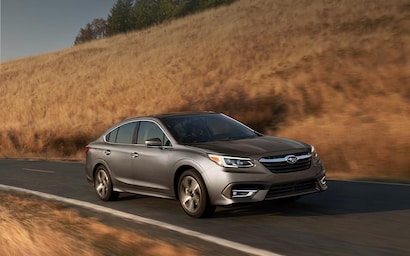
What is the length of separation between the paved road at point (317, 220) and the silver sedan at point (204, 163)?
0.34m

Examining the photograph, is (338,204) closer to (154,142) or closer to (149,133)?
(154,142)

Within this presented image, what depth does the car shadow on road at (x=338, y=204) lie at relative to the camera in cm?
820

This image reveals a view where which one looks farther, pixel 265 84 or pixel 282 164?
pixel 265 84

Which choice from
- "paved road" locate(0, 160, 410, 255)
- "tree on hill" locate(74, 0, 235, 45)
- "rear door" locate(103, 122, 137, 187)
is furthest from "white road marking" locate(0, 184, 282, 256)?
"tree on hill" locate(74, 0, 235, 45)

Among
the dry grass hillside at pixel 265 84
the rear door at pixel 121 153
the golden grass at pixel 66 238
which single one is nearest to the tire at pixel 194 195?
the golden grass at pixel 66 238

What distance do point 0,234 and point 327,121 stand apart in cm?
1172

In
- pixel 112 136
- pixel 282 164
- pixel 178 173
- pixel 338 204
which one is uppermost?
pixel 112 136

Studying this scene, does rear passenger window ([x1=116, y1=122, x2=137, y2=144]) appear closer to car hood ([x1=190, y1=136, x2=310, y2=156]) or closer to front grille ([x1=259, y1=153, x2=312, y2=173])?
car hood ([x1=190, y1=136, x2=310, y2=156])

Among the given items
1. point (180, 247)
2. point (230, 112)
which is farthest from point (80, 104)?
point (180, 247)

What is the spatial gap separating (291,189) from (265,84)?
1727 cm

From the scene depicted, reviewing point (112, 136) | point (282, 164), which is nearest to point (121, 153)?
point (112, 136)

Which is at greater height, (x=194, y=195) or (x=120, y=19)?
(x=120, y=19)

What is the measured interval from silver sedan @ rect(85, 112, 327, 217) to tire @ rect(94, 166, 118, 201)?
0.03 meters

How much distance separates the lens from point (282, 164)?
25.1 ft
